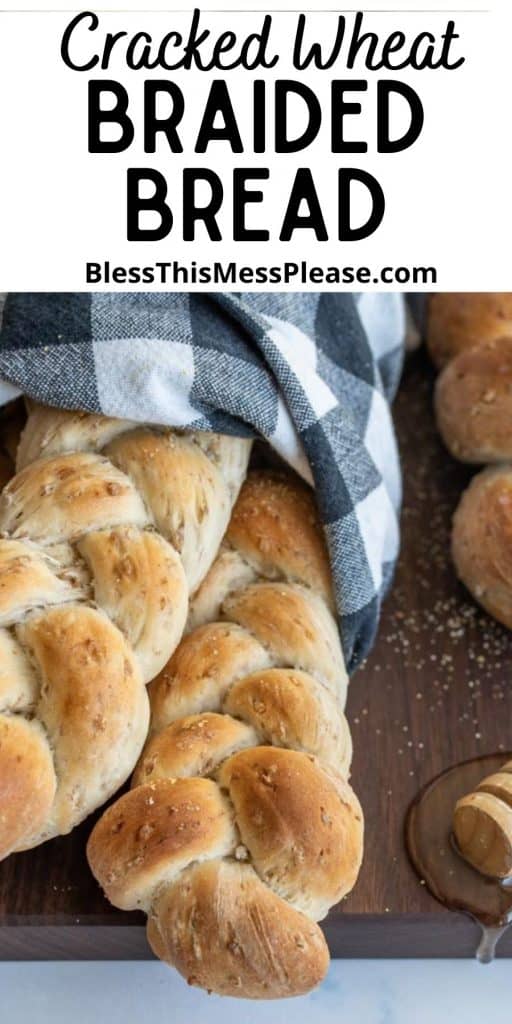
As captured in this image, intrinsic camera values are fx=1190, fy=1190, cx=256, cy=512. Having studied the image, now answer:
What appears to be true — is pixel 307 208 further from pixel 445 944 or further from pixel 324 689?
pixel 445 944

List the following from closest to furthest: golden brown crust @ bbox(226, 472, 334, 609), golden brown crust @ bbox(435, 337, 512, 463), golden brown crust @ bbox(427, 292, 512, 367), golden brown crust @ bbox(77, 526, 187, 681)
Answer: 1. golden brown crust @ bbox(77, 526, 187, 681)
2. golden brown crust @ bbox(226, 472, 334, 609)
3. golden brown crust @ bbox(435, 337, 512, 463)
4. golden brown crust @ bbox(427, 292, 512, 367)

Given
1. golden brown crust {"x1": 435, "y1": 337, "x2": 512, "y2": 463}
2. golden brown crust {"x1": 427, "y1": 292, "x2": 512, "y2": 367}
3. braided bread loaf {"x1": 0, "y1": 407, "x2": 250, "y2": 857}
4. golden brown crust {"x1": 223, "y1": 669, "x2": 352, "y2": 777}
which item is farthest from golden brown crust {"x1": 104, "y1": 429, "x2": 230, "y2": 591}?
golden brown crust {"x1": 427, "y1": 292, "x2": 512, "y2": 367}

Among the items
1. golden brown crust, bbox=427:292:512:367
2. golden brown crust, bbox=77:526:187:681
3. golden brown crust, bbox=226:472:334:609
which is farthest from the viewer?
golden brown crust, bbox=427:292:512:367

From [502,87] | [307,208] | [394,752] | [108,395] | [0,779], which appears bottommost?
[394,752]

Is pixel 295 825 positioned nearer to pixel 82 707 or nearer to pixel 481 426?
pixel 82 707

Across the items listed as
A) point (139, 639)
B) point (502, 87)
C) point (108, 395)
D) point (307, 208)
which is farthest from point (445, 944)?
point (502, 87)

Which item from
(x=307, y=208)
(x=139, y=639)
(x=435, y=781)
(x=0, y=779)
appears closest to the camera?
(x=0, y=779)

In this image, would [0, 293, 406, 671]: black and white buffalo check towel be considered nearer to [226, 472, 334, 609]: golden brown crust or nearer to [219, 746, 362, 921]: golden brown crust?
[226, 472, 334, 609]: golden brown crust
